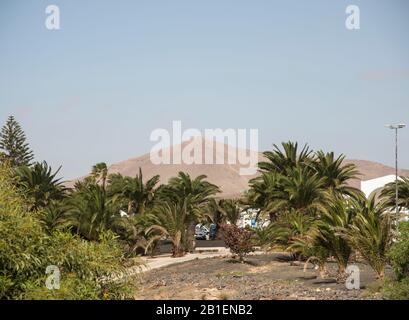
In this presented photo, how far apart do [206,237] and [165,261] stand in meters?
27.9

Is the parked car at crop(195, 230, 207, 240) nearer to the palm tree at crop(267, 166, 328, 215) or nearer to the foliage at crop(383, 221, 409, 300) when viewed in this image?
the palm tree at crop(267, 166, 328, 215)

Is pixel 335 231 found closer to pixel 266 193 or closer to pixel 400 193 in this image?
pixel 266 193

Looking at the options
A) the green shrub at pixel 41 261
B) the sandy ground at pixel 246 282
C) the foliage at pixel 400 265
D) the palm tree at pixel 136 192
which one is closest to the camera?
the green shrub at pixel 41 261

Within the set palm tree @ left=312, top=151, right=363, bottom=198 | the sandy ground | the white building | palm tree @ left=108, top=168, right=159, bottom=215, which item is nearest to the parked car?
palm tree @ left=108, top=168, right=159, bottom=215

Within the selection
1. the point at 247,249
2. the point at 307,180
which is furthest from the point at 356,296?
the point at 307,180

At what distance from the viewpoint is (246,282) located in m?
29.3

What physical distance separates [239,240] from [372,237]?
12.0 metres

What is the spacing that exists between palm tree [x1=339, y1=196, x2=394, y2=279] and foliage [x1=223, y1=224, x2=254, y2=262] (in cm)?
1090

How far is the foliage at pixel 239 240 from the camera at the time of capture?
36000 millimetres

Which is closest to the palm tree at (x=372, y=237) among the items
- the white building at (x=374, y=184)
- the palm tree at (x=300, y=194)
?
the palm tree at (x=300, y=194)

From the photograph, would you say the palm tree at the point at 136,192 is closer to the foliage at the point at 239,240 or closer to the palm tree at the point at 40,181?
the palm tree at the point at 40,181

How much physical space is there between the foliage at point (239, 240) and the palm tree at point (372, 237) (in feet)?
35.8
